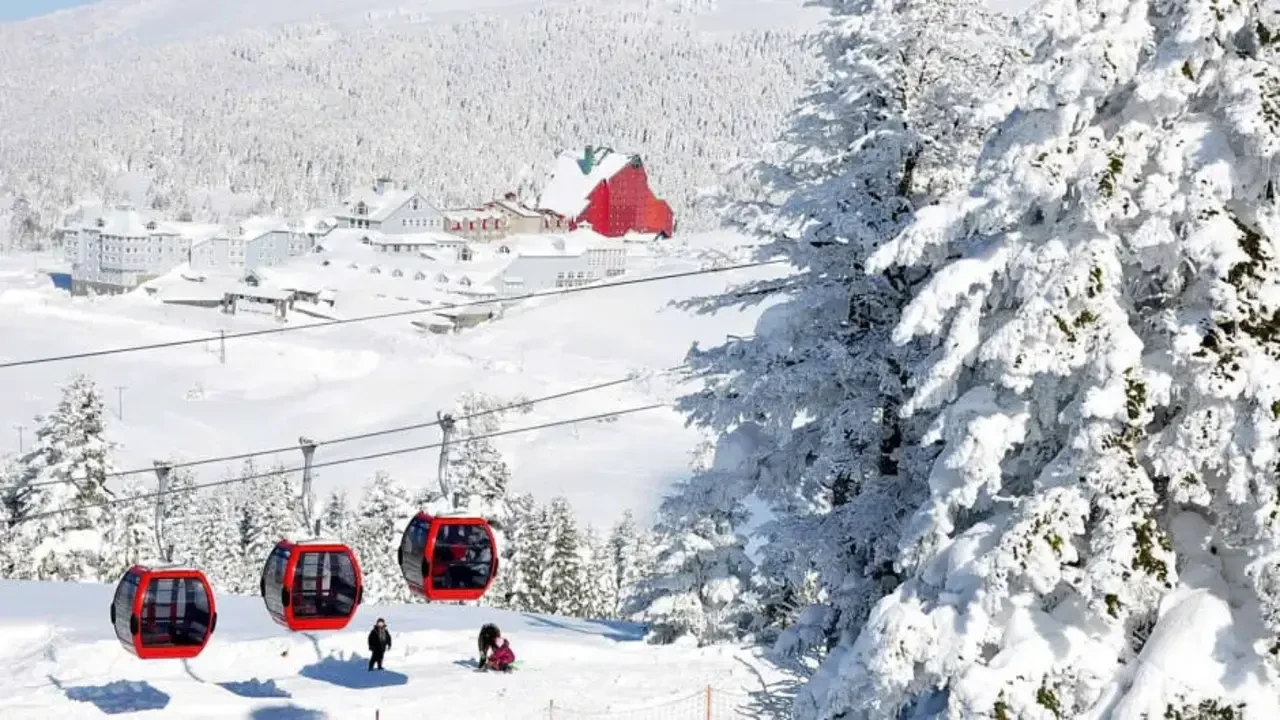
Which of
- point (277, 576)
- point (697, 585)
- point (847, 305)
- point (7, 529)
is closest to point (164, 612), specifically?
point (277, 576)

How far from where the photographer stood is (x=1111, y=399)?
31.1ft

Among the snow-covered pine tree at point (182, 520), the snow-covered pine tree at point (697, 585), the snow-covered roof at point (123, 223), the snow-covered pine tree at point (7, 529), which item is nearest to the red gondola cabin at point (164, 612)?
the snow-covered pine tree at point (697, 585)

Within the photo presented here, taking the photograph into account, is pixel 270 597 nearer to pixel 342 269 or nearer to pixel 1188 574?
pixel 1188 574

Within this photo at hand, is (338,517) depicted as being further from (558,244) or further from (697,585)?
(558,244)

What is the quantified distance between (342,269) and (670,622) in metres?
142

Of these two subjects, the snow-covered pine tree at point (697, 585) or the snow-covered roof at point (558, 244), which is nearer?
the snow-covered pine tree at point (697, 585)

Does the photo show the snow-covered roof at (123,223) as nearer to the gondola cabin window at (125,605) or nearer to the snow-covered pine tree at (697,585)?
the snow-covered pine tree at (697,585)

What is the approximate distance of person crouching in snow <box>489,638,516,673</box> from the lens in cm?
2625

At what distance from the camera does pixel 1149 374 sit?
960 centimetres

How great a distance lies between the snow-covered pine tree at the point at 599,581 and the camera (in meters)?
58.9

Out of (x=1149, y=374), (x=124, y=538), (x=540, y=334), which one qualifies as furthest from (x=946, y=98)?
(x=540, y=334)

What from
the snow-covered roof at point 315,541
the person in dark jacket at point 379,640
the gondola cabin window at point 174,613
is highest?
the snow-covered roof at point 315,541

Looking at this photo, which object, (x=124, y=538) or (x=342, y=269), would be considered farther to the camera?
(x=342, y=269)

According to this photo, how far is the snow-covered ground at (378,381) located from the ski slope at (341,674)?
174ft
